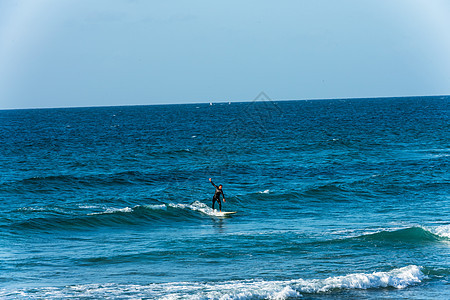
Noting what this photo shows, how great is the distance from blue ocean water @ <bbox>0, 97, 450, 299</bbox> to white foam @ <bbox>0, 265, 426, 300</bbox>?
0.05m

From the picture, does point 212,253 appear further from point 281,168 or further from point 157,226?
point 281,168

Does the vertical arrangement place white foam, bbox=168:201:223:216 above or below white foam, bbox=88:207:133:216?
below

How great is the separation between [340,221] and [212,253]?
8369mm

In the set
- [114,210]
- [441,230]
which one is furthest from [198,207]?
[441,230]

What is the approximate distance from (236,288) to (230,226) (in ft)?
32.7

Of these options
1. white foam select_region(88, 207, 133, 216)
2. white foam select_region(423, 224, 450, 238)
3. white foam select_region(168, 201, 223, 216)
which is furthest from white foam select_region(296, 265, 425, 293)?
white foam select_region(88, 207, 133, 216)

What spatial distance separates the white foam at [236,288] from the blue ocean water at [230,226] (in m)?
0.05

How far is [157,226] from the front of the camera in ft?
92.3

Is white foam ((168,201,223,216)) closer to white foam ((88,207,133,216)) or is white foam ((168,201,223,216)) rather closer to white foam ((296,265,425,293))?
white foam ((88,207,133,216))

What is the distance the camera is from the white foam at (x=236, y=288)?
16.2 meters

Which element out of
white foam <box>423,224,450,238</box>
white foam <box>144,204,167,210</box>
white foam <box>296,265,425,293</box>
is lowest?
white foam <box>296,265,425,293</box>

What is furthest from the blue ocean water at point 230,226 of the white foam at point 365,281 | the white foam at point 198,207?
the white foam at point 198,207

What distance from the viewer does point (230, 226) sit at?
26672 mm

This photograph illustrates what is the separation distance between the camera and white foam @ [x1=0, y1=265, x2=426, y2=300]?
1616 centimetres
